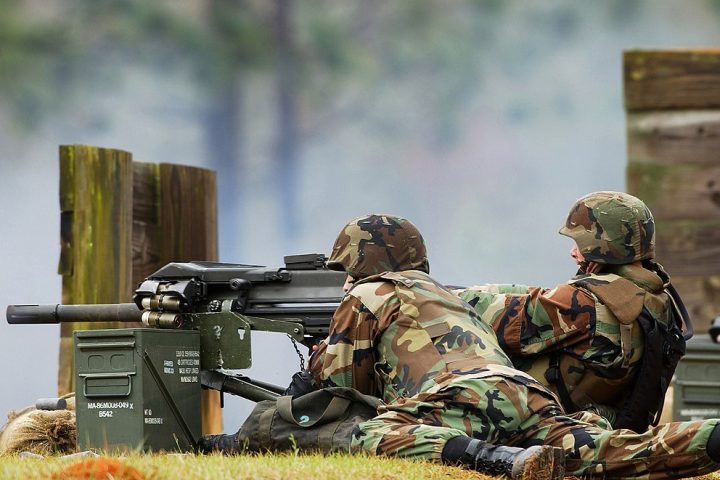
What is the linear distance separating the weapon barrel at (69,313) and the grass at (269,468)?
228 centimetres

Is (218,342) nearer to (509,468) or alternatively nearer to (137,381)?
(137,381)

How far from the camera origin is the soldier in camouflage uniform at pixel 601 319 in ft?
23.4

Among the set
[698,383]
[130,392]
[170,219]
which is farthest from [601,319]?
[170,219]

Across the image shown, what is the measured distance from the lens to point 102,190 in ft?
31.8

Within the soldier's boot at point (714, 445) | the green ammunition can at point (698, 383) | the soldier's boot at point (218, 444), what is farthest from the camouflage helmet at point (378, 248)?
the green ammunition can at point (698, 383)

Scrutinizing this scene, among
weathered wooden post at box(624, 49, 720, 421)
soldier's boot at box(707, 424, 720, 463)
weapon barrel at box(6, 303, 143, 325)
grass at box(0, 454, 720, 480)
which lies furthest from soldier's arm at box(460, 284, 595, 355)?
weathered wooden post at box(624, 49, 720, 421)

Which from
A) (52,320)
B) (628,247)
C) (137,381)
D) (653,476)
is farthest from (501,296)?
(52,320)

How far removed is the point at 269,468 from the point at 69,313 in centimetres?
352

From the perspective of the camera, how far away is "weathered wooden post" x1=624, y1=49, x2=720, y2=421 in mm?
10719

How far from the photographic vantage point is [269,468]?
5594 mm

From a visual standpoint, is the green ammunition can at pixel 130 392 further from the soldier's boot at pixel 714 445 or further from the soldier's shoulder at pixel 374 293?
the soldier's boot at pixel 714 445

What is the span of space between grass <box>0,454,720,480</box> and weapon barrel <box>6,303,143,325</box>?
2279mm

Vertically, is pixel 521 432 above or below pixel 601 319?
below

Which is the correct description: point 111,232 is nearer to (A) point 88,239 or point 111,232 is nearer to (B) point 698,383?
(A) point 88,239
